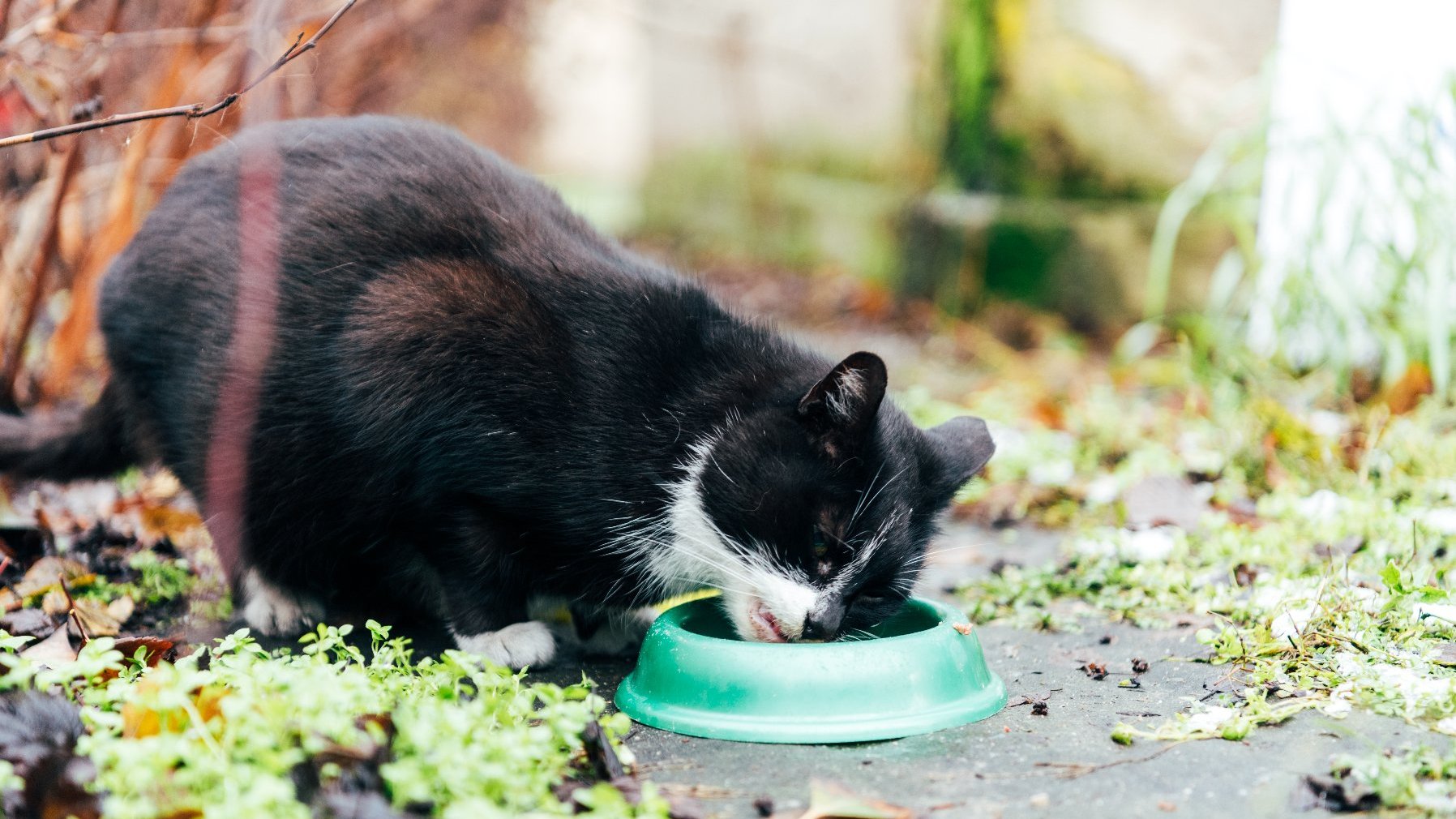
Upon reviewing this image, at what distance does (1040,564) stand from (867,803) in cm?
166

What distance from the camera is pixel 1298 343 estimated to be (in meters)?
4.66

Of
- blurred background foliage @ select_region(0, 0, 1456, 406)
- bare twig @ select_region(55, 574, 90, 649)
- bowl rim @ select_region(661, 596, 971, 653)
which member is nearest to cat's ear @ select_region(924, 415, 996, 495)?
bowl rim @ select_region(661, 596, 971, 653)

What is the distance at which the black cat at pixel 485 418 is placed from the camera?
251 cm

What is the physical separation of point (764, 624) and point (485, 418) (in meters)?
0.65

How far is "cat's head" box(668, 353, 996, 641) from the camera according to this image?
8.02 feet

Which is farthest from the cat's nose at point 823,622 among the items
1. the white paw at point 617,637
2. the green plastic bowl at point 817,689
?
the white paw at point 617,637

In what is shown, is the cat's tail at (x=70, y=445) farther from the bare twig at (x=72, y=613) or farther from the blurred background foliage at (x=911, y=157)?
the blurred background foliage at (x=911, y=157)

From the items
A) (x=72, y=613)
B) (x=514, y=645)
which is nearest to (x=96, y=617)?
(x=72, y=613)

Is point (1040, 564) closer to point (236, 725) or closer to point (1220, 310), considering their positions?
point (1220, 310)

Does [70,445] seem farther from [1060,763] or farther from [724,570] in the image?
[1060,763]

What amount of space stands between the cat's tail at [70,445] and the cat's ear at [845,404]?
5.30ft

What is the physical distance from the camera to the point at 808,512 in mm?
2473

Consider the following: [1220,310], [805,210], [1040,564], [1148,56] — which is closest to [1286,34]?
[1148,56]

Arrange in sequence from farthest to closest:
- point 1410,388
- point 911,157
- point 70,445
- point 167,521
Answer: point 911,157 < point 1410,388 < point 167,521 < point 70,445
